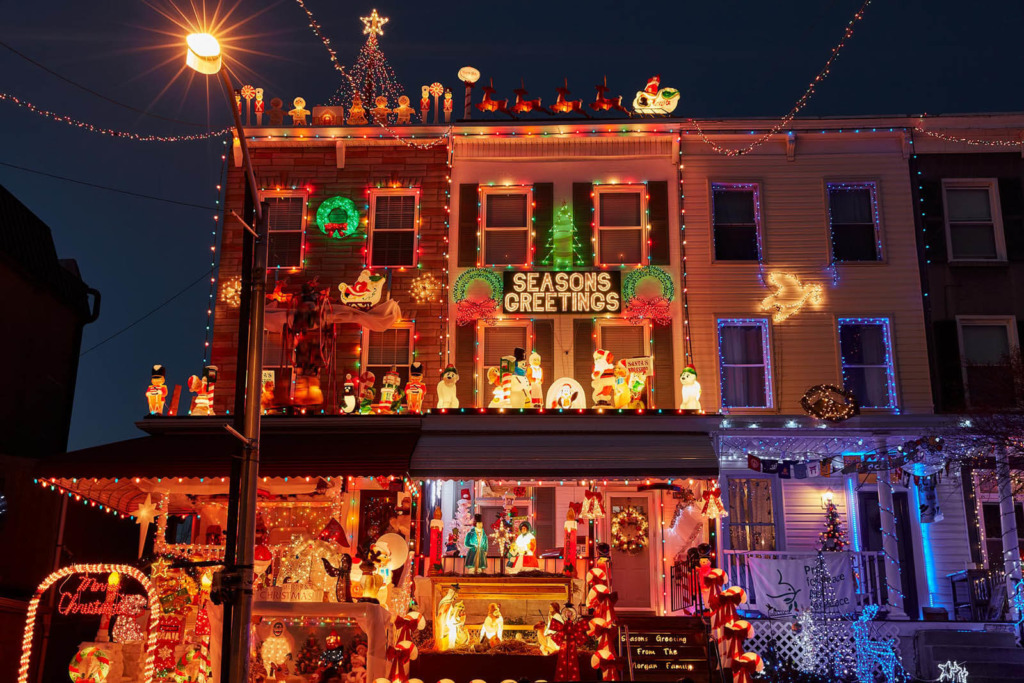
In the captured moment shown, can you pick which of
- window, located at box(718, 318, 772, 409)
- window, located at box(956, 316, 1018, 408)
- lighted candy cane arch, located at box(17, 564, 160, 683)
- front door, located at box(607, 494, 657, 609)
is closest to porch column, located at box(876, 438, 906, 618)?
window, located at box(956, 316, 1018, 408)

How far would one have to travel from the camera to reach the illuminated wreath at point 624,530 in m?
20.9

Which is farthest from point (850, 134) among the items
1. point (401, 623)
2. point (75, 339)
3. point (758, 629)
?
point (75, 339)

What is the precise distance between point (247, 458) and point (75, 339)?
641 inches

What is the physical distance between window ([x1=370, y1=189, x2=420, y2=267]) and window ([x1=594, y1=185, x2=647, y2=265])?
4.00 metres

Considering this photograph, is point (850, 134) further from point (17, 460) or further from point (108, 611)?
point (17, 460)

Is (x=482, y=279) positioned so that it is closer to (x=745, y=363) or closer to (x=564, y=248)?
(x=564, y=248)

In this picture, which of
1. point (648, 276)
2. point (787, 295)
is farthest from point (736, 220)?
point (648, 276)

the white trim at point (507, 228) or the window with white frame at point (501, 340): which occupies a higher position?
the white trim at point (507, 228)

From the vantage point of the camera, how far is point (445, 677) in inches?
658

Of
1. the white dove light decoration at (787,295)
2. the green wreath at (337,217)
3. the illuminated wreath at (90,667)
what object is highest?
the green wreath at (337,217)

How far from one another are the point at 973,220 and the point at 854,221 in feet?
8.24

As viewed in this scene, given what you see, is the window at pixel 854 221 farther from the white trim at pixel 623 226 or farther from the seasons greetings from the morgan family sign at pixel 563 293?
the seasons greetings from the morgan family sign at pixel 563 293

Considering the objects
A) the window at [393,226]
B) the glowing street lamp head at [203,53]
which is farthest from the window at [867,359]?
the glowing street lamp head at [203,53]

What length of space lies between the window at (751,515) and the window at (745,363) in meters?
1.64
